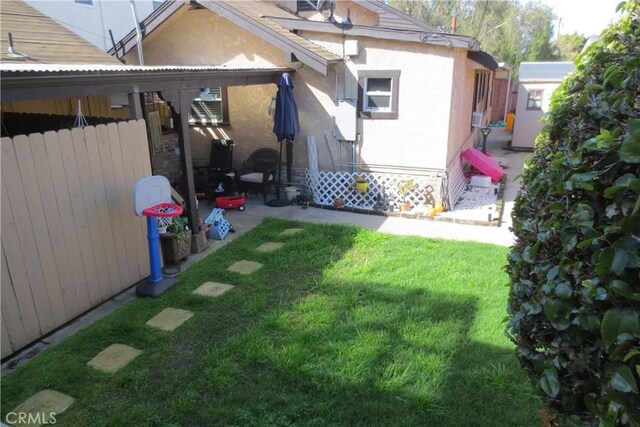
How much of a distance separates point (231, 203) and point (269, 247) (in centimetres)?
236

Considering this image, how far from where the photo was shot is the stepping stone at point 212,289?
561 cm

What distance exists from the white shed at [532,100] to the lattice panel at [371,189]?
897cm

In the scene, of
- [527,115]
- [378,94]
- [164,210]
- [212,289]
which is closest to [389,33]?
[378,94]

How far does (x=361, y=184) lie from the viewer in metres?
9.35

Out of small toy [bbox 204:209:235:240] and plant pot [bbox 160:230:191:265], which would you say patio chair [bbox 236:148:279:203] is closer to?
small toy [bbox 204:209:235:240]

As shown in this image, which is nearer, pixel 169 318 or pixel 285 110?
pixel 169 318

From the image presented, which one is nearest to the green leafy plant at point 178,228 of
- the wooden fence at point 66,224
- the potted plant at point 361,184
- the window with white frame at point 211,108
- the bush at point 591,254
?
the wooden fence at point 66,224

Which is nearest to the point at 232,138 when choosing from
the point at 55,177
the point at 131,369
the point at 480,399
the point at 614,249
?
the point at 55,177

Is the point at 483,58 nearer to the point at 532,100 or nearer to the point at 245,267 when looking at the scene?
the point at 245,267

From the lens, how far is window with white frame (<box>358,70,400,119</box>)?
29.5ft

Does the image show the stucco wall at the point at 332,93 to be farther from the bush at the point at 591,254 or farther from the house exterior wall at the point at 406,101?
the bush at the point at 591,254

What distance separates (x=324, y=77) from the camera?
9422 mm

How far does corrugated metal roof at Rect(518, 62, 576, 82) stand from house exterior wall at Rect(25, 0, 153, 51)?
46.8 ft

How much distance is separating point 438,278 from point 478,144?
1219cm
